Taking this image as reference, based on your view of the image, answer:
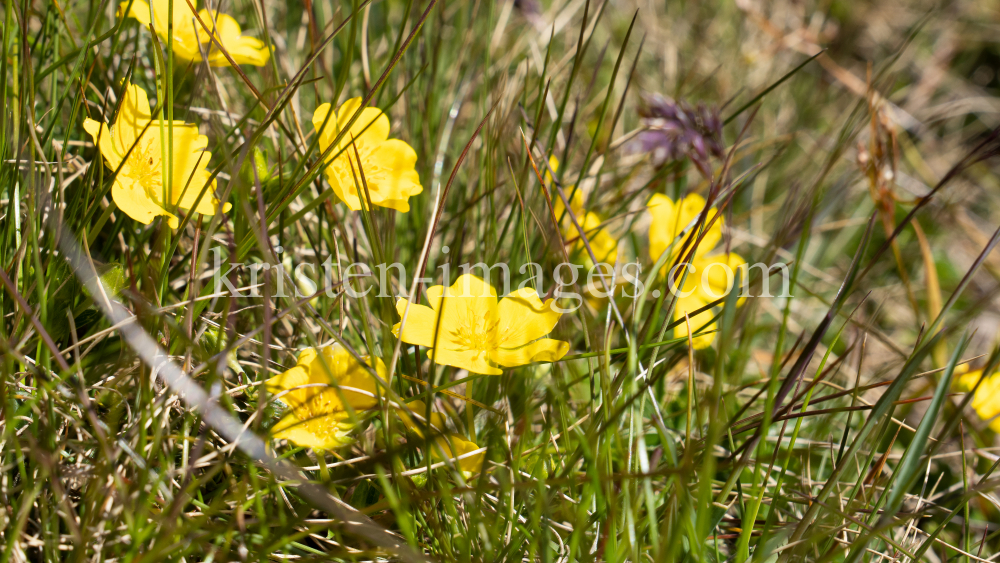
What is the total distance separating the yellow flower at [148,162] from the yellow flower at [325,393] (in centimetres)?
32

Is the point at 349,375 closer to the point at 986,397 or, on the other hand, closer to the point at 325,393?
the point at 325,393

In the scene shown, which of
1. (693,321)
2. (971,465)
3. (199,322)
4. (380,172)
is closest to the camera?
(199,322)

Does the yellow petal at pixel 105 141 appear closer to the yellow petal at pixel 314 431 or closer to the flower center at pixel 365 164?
the flower center at pixel 365 164

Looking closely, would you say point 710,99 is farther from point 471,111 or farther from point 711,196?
point 711,196

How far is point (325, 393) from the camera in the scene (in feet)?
3.96

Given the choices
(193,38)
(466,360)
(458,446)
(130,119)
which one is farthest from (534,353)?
(193,38)

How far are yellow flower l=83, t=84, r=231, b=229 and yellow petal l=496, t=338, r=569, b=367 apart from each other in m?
0.56

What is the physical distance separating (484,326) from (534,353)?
18 cm

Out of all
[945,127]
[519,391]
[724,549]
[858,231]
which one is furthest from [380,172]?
[945,127]

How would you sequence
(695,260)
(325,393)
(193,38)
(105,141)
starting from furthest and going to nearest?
(695,260)
(193,38)
(325,393)
(105,141)

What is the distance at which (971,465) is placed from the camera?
179cm

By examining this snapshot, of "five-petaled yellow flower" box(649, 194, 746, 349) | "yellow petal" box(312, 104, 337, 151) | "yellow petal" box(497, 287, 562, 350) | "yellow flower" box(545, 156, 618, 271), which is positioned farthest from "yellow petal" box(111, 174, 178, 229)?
"five-petaled yellow flower" box(649, 194, 746, 349)

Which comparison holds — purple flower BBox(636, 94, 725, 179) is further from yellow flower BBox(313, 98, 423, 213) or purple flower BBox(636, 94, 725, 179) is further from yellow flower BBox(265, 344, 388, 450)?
yellow flower BBox(265, 344, 388, 450)

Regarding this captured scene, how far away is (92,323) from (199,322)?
20 cm
